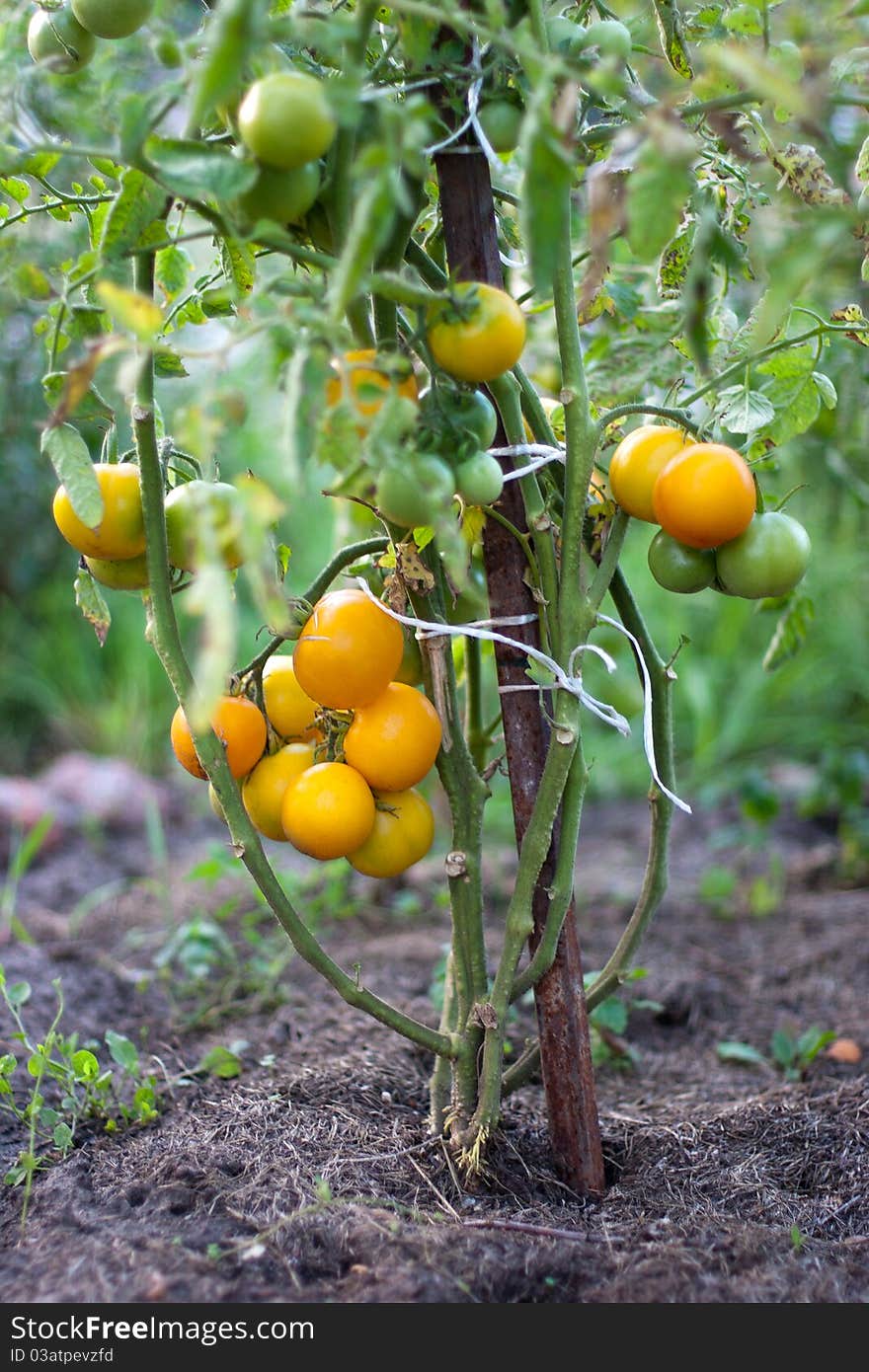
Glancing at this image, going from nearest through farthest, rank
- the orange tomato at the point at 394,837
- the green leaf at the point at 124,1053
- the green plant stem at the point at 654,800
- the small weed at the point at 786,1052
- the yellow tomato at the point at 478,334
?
1. the yellow tomato at the point at 478,334
2. the orange tomato at the point at 394,837
3. the green plant stem at the point at 654,800
4. the green leaf at the point at 124,1053
5. the small weed at the point at 786,1052

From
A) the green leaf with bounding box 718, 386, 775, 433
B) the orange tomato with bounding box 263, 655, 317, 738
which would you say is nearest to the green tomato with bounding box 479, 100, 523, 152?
the green leaf with bounding box 718, 386, 775, 433

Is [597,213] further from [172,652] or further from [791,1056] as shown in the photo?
[791,1056]

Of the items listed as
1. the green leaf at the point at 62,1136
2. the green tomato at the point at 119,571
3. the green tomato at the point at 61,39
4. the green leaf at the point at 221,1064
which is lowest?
the green leaf at the point at 221,1064

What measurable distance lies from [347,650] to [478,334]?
295 mm

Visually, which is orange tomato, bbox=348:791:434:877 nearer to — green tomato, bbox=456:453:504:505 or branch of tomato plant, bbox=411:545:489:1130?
branch of tomato plant, bbox=411:545:489:1130

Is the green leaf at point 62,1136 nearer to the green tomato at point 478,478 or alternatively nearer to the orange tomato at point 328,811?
the orange tomato at point 328,811

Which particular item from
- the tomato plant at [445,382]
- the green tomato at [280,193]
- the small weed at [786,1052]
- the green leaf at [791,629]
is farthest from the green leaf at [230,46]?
the small weed at [786,1052]

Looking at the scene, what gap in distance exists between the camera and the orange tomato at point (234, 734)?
3.56 feet

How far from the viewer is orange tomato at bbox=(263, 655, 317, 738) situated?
3.75ft

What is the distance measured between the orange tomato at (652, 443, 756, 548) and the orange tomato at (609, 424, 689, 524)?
31 millimetres

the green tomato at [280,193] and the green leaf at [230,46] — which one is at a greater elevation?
the green leaf at [230,46]

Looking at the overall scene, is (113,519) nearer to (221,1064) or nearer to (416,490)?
(416,490)

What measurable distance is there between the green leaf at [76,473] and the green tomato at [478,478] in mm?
297
